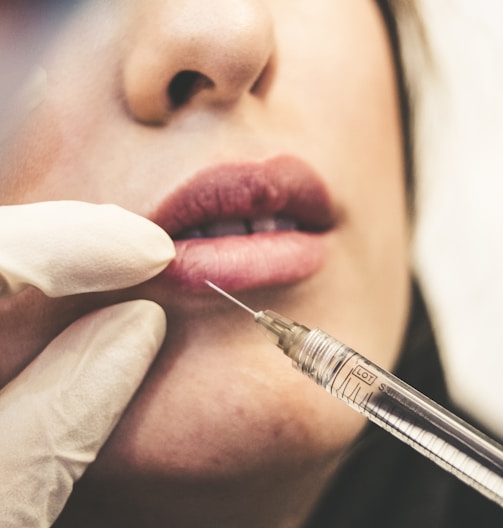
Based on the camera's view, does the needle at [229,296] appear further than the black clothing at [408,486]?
No

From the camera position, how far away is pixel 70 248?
475mm

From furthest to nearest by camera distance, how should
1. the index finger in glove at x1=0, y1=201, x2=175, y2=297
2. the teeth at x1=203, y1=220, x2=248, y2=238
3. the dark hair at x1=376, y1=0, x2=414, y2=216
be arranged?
1. the dark hair at x1=376, y1=0, x2=414, y2=216
2. the teeth at x1=203, y1=220, x2=248, y2=238
3. the index finger in glove at x1=0, y1=201, x2=175, y2=297

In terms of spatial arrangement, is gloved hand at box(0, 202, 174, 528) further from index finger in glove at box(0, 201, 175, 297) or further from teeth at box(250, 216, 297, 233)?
teeth at box(250, 216, 297, 233)

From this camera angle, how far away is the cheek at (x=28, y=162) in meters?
0.53

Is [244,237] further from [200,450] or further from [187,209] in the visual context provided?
[200,450]

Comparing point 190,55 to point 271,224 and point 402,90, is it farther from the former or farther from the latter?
point 402,90

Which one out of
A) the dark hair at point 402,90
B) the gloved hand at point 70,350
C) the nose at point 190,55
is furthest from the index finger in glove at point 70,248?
the dark hair at point 402,90

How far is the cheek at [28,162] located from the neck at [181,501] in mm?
289

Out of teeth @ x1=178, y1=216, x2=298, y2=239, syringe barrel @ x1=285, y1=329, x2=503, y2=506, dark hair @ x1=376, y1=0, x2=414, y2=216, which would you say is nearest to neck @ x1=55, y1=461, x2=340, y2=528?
syringe barrel @ x1=285, y1=329, x2=503, y2=506

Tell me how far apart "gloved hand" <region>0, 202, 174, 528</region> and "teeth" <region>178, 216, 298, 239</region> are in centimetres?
6

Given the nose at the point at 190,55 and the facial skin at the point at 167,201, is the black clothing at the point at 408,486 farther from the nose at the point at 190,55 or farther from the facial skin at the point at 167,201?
the nose at the point at 190,55

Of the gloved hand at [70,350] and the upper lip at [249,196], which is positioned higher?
the upper lip at [249,196]

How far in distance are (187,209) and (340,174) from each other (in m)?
0.20

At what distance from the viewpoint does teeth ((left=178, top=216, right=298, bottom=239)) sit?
566 millimetres
